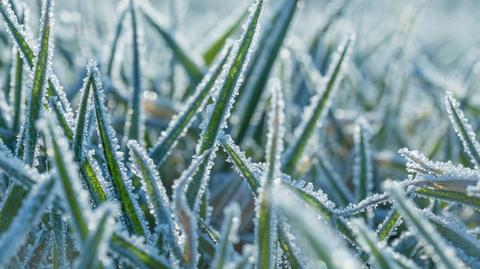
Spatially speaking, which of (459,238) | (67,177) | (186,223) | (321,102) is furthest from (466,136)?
(67,177)

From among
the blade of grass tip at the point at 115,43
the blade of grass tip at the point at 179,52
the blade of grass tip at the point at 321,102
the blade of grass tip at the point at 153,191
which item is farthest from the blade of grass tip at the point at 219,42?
the blade of grass tip at the point at 153,191

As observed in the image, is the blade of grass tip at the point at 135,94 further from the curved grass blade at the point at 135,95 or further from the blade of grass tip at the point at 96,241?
the blade of grass tip at the point at 96,241

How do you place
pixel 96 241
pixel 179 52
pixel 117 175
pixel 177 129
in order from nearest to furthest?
pixel 96 241, pixel 117 175, pixel 177 129, pixel 179 52

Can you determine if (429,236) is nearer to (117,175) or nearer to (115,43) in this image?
(117,175)

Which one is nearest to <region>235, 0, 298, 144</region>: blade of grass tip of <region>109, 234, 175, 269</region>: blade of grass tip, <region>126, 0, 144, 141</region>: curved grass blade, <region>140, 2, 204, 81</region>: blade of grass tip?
<region>140, 2, 204, 81</region>: blade of grass tip

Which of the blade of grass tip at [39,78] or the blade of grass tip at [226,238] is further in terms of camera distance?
the blade of grass tip at [39,78]

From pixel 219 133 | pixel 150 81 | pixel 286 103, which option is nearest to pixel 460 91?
pixel 286 103
